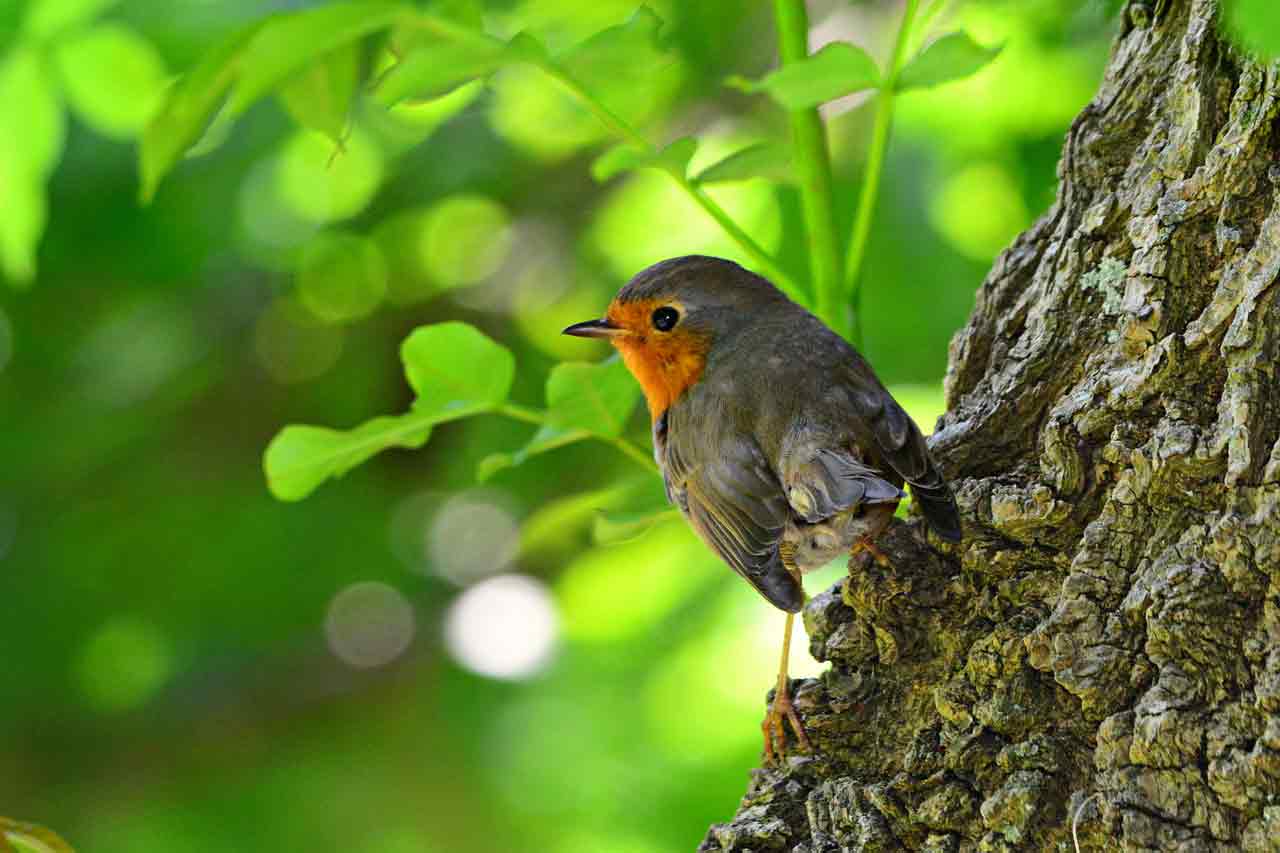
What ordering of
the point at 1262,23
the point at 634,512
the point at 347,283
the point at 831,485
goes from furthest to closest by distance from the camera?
the point at 347,283 < the point at 634,512 < the point at 831,485 < the point at 1262,23

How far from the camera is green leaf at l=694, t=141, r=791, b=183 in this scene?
232 cm

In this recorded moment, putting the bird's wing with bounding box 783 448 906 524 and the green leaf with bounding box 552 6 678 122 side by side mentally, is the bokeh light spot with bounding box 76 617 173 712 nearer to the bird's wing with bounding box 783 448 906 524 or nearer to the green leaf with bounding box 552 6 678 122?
the bird's wing with bounding box 783 448 906 524

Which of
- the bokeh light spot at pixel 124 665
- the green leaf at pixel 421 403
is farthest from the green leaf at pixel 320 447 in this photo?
the bokeh light spot at pixel 124 665

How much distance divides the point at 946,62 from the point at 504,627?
8.94 ft

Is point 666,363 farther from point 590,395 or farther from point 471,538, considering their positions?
point 471,538

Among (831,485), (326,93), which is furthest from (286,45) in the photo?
(831,485)

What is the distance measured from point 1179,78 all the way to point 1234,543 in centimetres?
73

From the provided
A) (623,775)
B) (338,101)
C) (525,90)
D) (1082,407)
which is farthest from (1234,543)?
(525,90)

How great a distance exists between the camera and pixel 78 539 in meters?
4.81

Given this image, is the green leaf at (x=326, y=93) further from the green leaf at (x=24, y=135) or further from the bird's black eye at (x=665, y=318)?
the bird's black eye at (x=665, y=318)

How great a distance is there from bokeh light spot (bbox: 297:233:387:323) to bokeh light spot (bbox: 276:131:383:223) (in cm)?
47

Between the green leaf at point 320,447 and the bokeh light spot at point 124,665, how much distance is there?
103 inches

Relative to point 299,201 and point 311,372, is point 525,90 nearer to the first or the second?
point 299,201

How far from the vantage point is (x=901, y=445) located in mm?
2324
